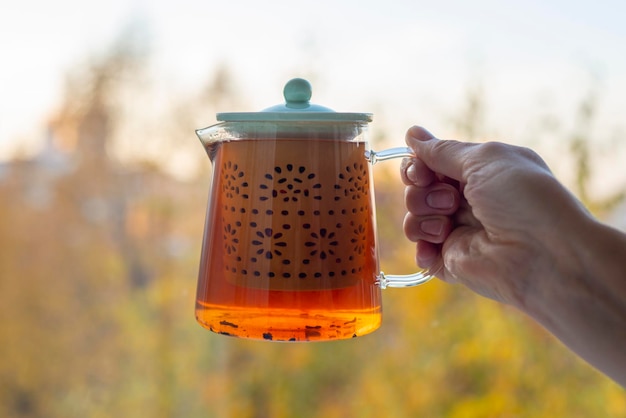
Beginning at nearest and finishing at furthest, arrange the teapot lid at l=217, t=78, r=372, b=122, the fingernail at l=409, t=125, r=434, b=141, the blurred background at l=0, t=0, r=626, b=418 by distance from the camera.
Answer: the teapot lid at l=217, t=78, r=372, b=122
the fingernail at l=409, t=125, r=434, b=141
the blurred background at l=0, t=0, r=626, b=418

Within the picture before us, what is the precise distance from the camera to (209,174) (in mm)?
1483

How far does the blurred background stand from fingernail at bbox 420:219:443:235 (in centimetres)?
45

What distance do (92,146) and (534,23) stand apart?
37.4 inches

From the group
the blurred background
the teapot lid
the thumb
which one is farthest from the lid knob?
the blurred background

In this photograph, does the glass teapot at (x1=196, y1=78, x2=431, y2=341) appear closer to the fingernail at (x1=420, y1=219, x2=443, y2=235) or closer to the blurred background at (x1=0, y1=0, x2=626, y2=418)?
the fingernail at (x1=420, y1=219, x2=443, y2=235)

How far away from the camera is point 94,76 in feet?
4.99

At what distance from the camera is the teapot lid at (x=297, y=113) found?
0.64 metres

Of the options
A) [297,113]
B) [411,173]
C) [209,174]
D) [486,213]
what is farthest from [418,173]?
[209,174]

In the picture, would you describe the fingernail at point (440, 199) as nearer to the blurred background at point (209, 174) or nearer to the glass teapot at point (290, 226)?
the glass teapot at point (290, 226)

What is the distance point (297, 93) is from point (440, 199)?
0.74ft

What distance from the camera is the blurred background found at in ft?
4.26

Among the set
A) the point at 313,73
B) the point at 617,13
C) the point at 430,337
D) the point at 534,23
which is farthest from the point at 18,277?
the point at 617,13

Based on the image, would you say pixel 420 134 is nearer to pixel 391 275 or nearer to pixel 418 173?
pixel 418 173

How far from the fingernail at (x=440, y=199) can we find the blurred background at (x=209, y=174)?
1.50ft
